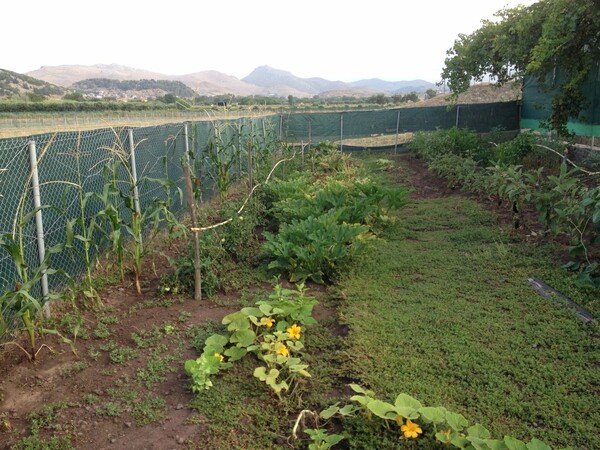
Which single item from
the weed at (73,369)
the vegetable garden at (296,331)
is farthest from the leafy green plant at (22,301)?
the weed at (73,369)

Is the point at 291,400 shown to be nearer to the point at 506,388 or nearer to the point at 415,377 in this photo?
the point at 415,377

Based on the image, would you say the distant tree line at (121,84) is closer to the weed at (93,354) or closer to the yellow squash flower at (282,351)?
the weed at (93,354)

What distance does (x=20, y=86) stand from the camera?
1906 inches

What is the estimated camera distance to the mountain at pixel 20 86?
135 feet

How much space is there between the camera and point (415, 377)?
3.27 m

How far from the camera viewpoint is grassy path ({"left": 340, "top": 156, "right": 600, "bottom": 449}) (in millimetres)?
2926

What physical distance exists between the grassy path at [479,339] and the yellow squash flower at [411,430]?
251 millimetres

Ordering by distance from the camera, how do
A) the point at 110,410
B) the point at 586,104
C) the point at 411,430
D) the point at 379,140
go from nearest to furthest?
the point at 411,430 → the point at 110,410 → the point at 586,104 → the point at 379,140

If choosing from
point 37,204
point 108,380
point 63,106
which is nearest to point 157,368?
point 108,380

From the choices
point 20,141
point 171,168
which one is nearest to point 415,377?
point 20,141

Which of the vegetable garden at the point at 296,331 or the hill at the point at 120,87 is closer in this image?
the vegetable garden at the point at 296,331

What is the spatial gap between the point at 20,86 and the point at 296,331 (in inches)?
2136

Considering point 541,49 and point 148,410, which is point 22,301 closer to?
point 148,410

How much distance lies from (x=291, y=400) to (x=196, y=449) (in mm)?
676
